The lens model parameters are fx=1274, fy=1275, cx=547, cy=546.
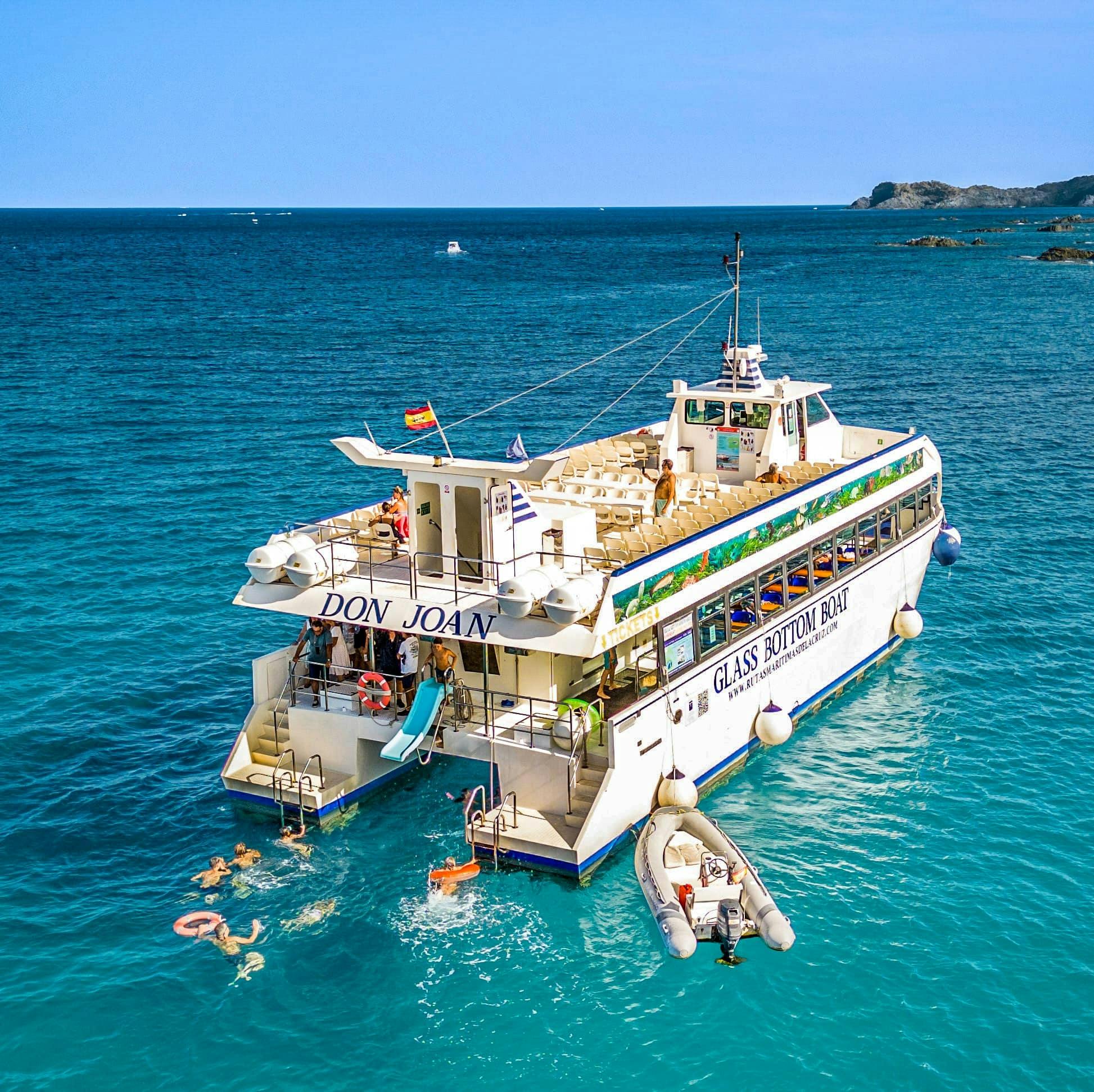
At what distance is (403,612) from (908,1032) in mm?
9853

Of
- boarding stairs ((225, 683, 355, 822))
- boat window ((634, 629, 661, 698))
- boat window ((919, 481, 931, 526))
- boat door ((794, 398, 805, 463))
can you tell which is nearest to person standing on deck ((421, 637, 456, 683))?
boarding stairs ((225, 683, 355, 822))

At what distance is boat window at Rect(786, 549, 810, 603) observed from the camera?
2511 cm

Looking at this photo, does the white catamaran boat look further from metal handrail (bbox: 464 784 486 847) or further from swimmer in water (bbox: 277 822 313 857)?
swimmer in water (bbox: 277 822 313 857)

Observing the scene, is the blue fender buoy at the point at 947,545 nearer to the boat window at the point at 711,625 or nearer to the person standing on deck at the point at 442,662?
the boat window at the point at 711,625

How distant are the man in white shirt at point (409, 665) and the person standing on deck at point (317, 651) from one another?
143cm

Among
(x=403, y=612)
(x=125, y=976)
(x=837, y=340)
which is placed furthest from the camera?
(x=837, y=340)

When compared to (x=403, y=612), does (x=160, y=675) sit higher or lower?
lower

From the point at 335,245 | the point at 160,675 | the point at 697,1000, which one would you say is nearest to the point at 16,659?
the point at 160,675

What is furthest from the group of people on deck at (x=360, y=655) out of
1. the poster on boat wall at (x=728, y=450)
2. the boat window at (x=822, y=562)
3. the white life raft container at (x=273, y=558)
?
the poster on boat wall at (x=728, y=450)

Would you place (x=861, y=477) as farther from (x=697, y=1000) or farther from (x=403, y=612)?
(x=697, y=1000)

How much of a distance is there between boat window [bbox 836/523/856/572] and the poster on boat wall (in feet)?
10.6

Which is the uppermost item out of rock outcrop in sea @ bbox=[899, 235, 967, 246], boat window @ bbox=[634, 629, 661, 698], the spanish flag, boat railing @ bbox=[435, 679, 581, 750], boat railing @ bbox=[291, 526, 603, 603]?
rock outcrop in sea @ bbox=[899, 235, 967, 246]

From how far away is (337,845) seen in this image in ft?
69.6

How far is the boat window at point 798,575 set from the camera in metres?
25.1
